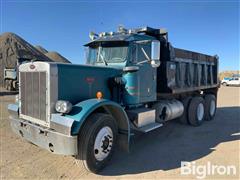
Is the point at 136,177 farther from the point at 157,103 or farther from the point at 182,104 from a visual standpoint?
the point at 182,104

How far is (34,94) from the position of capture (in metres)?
4.69

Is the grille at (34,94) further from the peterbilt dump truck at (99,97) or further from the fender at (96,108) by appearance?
the fender at (96,108)

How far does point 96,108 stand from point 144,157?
1871mm

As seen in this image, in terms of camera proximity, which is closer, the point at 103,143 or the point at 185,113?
the point at 103,143

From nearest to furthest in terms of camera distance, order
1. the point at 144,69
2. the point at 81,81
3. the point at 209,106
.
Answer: the point at 81,81 → the point at 144,69 → the point at 209,106

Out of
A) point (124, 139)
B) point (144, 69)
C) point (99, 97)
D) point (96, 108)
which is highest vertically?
point (144, 69)

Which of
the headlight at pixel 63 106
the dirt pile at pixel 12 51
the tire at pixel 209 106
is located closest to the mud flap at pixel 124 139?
the headlight at pixel 63 106

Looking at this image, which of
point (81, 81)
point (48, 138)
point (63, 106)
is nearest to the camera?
point (63, 106)

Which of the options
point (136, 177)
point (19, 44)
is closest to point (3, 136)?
point (136, 177)

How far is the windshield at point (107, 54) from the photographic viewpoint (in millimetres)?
5899

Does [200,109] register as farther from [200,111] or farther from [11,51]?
[11,51]

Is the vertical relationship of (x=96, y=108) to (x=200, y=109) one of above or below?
above

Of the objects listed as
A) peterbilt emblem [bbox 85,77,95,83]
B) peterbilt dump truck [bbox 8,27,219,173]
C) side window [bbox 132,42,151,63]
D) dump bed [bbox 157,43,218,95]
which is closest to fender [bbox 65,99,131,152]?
peterbilt dump truck [bbox 8,27,219,173]

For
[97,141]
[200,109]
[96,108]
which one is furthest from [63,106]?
[200,109]
